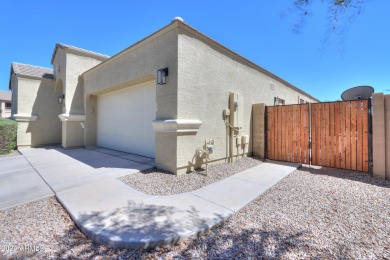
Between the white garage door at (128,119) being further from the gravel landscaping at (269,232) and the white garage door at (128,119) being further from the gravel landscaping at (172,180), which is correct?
the gravel landscaping at (269,232)

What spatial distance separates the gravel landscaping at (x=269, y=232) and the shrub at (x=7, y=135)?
7977 mm

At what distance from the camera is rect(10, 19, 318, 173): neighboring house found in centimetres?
505

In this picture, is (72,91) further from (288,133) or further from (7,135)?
(288,133)

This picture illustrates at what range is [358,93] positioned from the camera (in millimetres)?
6234

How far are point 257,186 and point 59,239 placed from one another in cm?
381

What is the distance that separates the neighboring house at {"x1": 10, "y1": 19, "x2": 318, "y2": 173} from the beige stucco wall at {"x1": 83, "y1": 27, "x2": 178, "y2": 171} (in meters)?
0.03

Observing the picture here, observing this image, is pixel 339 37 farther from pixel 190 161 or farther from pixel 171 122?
pixel 190 161

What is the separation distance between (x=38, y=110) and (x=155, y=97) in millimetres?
8766

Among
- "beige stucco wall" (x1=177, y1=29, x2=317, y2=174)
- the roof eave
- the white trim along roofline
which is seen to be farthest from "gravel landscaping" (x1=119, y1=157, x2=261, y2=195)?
the roof eave

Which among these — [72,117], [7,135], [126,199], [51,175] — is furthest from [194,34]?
[7,135]

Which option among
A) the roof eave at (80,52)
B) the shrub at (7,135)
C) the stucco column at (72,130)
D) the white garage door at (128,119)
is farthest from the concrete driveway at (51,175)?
the roof eave at (80,52)

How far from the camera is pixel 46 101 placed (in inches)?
422

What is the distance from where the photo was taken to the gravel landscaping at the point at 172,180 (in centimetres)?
403

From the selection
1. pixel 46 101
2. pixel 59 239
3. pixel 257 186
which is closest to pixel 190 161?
pixel 257 186
